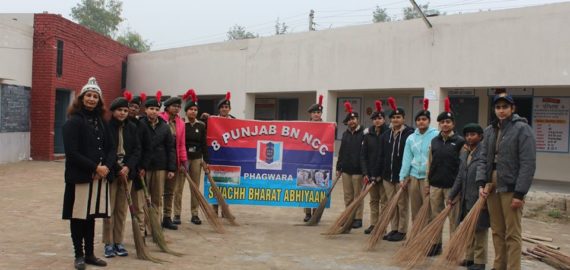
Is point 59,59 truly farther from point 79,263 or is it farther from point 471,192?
point 471,192

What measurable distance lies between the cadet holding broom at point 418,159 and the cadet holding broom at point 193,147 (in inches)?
113

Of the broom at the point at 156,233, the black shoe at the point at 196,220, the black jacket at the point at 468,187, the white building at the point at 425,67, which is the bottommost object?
the black shoe at the point at 196,220

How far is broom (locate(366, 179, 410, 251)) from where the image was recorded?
6.26 meters

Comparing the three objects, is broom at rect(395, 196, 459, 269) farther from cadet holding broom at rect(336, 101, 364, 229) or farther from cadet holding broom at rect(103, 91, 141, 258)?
cadet holding broom at rect(103, 91, 141, 258)

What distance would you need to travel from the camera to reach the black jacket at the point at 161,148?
20.9ft

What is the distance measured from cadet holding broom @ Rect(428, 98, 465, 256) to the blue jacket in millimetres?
261

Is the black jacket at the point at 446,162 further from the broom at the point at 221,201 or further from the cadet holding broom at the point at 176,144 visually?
the cadet holding broom at the point at 176,144

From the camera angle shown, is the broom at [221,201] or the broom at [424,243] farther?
the broom at [221,201]

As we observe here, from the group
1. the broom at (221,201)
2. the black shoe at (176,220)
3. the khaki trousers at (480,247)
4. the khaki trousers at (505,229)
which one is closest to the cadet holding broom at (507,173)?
the khaki trousers at (505,229)

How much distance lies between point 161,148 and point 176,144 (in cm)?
50

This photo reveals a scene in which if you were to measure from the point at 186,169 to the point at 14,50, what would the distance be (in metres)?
9.89

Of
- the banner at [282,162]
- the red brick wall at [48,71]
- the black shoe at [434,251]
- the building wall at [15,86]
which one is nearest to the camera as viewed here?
the black shoe at [434,251]

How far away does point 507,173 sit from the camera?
4758 millimetres

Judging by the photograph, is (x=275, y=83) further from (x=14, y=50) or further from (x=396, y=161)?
(x=396, y=161)
